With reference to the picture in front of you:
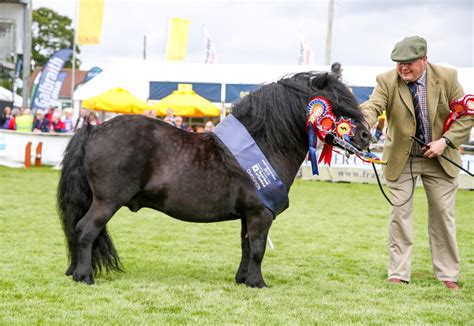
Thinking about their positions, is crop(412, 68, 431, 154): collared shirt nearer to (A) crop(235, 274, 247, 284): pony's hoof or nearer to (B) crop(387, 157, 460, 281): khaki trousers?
(B) crop(387, 157, 460, 281): khaki trousers

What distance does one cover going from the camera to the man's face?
580 cm

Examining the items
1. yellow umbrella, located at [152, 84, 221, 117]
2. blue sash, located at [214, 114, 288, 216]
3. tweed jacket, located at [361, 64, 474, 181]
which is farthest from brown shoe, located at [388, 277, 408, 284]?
yellow umbrella, located at [152, 84, 221, 117]

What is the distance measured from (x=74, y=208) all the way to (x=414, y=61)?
3.16m

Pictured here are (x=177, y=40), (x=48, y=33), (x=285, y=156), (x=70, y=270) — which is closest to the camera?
(x=285, y=156)

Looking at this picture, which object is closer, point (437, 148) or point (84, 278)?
point (84, 278)

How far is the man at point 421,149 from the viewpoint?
5922 mm

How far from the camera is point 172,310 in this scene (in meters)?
4.79

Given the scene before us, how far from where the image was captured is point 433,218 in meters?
6.21

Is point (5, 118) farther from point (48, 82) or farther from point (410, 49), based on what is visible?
point (410, 49)

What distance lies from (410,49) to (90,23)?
2243cm

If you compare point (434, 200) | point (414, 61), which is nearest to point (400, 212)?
point (434, 200)

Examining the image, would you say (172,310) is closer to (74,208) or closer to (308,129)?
(74,208)

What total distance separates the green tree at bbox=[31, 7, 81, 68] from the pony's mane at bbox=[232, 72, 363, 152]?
215 ft

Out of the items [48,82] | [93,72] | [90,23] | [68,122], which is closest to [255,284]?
[68,122]
